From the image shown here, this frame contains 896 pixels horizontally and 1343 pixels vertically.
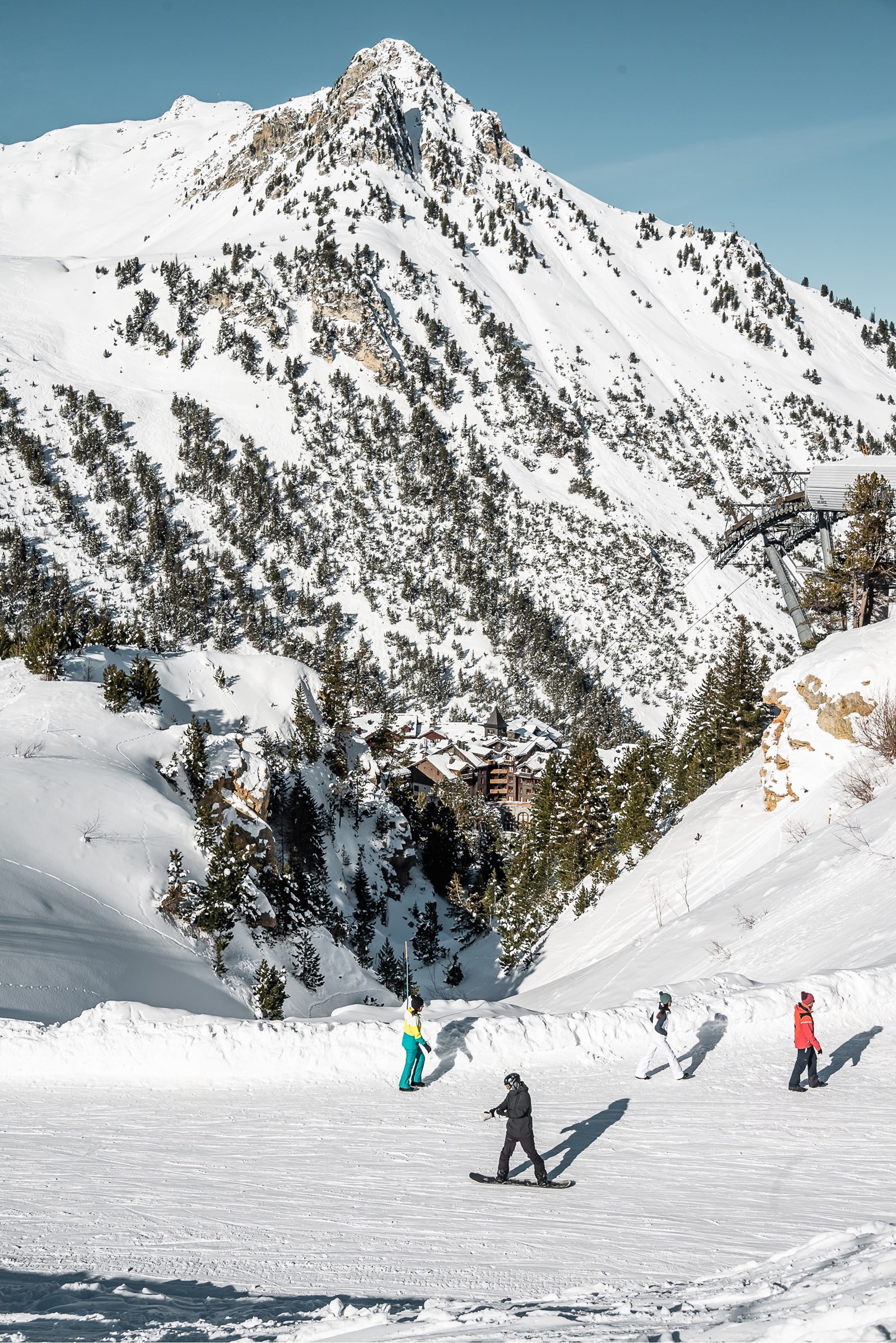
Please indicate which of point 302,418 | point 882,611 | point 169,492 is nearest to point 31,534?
point 169,492

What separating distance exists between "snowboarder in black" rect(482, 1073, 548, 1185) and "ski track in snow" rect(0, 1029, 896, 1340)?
270mm

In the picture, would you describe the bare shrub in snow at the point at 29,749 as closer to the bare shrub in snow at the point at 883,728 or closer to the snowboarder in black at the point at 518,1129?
the bare shrub in snow at the point at 883,728

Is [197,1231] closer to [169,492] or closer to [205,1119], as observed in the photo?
[205,1119]

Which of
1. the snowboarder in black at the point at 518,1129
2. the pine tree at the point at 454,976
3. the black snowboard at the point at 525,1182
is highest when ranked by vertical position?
the snowboarder in black at the point at 518,1129

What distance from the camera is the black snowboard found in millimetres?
10219

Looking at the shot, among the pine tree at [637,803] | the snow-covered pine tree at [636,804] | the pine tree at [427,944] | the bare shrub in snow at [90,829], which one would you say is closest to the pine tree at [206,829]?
the bare shrub in snow at [90,829]

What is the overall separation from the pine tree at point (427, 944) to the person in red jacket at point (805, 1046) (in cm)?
5003

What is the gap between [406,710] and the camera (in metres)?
146

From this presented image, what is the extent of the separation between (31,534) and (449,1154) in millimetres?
160596

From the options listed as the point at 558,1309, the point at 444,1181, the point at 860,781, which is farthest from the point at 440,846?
the point at 558,1309

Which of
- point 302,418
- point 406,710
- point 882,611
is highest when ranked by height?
point 302,418

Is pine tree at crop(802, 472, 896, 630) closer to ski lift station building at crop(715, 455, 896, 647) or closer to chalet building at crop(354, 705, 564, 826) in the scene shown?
ski lift station building at crop(715, 455, 896, 647)

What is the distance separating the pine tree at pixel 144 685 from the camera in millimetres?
50688

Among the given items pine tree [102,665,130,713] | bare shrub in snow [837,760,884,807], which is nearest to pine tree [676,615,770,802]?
bare shrub in snow [837,760,884,807]
